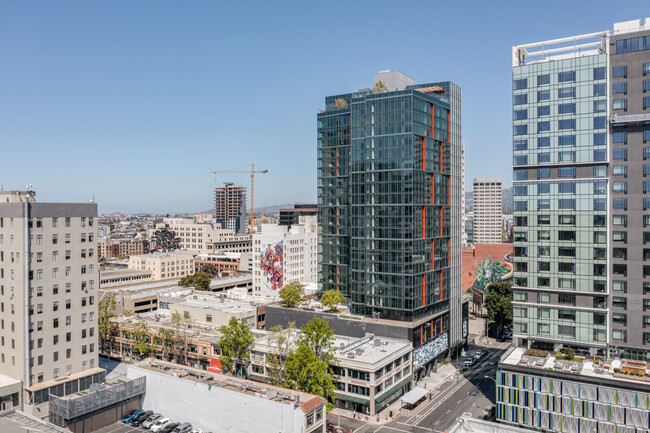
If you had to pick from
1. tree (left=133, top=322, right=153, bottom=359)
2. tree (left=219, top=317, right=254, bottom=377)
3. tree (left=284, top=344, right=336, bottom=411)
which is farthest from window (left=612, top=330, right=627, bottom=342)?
tree (left=133, top=322, right=153, bottom=359)

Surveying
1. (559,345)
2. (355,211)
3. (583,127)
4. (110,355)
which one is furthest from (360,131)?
(110,355)

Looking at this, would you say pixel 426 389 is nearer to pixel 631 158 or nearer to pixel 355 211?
pixel 355 211

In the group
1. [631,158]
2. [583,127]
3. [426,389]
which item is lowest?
[426,389]

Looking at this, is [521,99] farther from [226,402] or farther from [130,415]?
[130,415]

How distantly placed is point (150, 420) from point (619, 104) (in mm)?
91366

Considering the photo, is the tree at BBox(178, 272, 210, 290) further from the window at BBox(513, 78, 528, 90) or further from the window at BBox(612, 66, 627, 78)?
the window at BBox(612, 66, 627, 78)

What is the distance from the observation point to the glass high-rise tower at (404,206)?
101875mm

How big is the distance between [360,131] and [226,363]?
56451mm

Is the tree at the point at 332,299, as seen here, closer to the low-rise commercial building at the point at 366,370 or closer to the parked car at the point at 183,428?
the low-rise commercial building at the point at 366,370

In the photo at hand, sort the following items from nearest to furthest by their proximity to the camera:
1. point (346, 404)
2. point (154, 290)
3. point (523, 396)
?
point (523, 396) → point (346, 404) → point (154, 290)

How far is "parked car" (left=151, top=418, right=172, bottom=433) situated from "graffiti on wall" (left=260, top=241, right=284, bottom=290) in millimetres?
82760

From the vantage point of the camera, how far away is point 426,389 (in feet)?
307

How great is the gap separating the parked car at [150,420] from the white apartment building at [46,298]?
42.3 feet

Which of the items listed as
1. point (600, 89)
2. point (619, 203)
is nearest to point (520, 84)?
point (600, 89)
